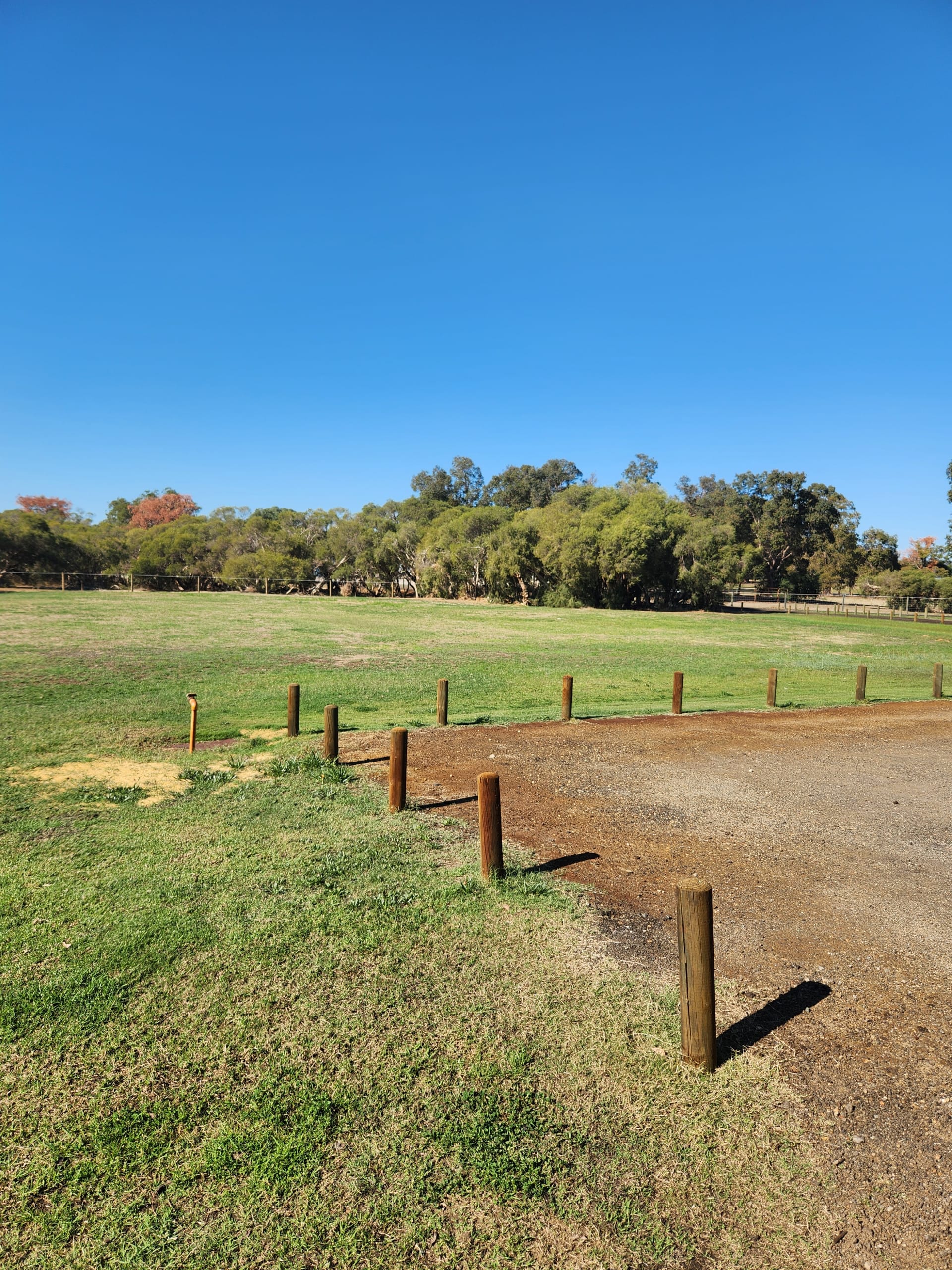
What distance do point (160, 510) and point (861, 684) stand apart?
119 metres

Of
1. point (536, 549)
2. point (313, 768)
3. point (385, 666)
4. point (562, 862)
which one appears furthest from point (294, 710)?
point (536, 549)

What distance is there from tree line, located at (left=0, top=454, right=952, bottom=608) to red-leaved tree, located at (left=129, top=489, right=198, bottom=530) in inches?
367

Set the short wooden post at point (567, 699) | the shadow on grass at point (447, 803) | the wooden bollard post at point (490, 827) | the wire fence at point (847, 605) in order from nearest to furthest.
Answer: the wooden bollard post at point (490, 827), the shadow on grass at point (447, 803), the short wooden post at point (567, 699), the wire fence at point (847, 605)

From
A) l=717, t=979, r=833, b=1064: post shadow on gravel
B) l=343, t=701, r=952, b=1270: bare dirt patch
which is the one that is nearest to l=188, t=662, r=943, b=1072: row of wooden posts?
l=717, t=979, r=833, b=1064: post shadow on gravel

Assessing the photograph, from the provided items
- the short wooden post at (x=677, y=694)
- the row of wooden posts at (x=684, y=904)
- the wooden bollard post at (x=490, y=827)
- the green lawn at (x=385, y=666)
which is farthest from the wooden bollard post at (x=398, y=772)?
the short wooden post at (x=677, y=694)

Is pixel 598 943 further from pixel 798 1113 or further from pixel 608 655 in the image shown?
pixel 608 655

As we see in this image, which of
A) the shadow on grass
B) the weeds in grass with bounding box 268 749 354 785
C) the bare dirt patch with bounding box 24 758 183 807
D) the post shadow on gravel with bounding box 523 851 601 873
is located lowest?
the post shadow on gravel with bounding box 523 851 601 873

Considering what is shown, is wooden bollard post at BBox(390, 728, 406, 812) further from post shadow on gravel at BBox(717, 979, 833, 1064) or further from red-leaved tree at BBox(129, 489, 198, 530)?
red-leaved tree at BBox(129, 489, 198, 530)

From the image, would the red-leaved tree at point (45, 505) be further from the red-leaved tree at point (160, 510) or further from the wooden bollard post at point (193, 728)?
the wooden bollard post at point (193, 728)

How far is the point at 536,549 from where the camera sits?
2571 inches

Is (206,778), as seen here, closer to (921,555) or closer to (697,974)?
(697,974)

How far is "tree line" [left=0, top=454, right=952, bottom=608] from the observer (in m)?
64.2

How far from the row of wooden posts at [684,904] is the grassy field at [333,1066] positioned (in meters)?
0.18

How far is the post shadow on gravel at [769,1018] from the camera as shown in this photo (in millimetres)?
4711
